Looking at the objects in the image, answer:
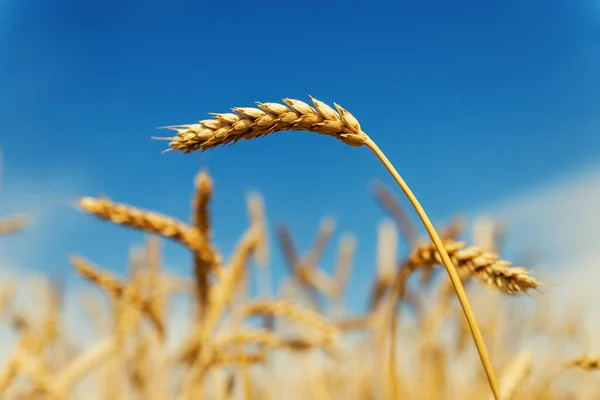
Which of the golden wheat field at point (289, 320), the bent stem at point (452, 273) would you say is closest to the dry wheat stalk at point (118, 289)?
the golden wheat field at point (289, 320)

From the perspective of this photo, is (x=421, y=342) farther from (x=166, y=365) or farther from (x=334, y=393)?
(x=334, y=393)

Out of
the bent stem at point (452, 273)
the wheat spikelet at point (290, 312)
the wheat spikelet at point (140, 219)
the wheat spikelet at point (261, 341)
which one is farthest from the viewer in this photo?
the wheat spikelet at point (290, 312)

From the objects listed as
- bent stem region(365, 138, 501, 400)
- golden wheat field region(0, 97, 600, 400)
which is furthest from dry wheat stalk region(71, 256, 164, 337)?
bent stem region(365, 138, 501, 400)

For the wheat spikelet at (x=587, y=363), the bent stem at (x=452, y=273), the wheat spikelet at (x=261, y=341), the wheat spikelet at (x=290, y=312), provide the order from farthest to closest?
the wheat spikelet at (x=290, y=312) < the wheat spikelet at (x=261, y=341) < the wheat spikelet at (x=587, y=363) < the bent stem at (x=452, y=273)

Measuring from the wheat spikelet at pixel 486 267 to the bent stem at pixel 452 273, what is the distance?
130 millimetres

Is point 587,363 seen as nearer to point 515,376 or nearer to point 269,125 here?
point 515,376

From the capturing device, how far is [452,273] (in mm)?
829

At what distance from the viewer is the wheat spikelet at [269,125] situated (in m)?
0.92

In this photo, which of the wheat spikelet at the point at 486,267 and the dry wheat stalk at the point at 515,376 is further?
the dry wheat stalk at the point at 515,376

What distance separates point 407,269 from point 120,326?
1.74 metres

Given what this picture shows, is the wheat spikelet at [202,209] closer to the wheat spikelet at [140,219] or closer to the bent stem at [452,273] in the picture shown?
the wheat spikelet at [140,219]

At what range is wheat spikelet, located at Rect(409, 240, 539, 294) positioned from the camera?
91cm

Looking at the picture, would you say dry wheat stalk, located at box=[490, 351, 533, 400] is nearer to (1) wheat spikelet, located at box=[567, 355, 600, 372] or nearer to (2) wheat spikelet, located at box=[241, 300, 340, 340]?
(1) wheat spikelet, located at box=[567, 355, 600, 372]

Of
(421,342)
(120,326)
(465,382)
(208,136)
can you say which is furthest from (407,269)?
(465,382)
